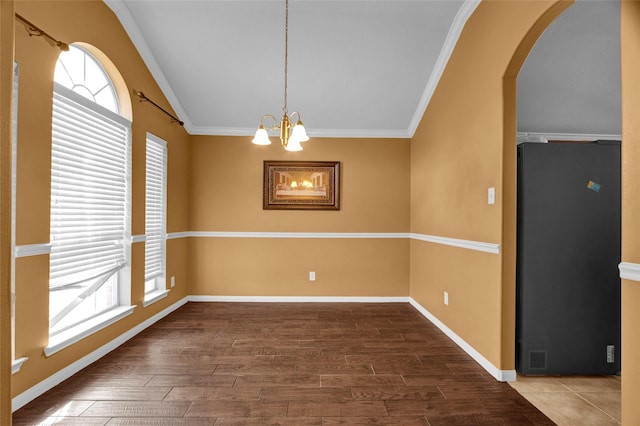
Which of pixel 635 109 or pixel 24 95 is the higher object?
pixel 24 95

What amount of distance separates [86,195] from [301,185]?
2.55 m

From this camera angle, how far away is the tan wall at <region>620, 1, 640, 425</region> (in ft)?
4.64

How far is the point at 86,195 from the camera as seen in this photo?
8.67 feet

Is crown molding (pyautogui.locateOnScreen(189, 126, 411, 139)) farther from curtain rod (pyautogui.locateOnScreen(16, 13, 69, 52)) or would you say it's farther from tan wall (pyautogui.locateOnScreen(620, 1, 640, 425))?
tan wall (pyautogui.locateOnScreen(620, 1, 640, 425))

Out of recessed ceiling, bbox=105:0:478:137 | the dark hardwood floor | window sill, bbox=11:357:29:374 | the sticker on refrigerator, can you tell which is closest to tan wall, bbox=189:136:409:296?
recessed ceiling, bbox=105:0:478:137

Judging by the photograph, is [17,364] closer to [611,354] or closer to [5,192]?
[5,192]

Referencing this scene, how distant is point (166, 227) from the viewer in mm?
3967

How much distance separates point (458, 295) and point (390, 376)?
3.64 ft

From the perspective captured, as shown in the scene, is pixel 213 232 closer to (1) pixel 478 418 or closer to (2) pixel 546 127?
(1) pixel 478 418

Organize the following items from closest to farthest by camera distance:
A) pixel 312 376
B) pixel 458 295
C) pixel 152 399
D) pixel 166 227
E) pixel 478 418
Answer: pixel 478 418 → pixel 152 399 → pixel 312 376 → pixel 458 295 → pixel 166 227

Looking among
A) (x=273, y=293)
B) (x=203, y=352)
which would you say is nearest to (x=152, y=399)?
(x=203, y=352)

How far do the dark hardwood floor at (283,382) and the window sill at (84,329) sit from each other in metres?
0.25

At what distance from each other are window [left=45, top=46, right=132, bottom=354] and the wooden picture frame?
6.07 ft

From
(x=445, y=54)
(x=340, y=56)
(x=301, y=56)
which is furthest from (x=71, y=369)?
(x=445, y=54)
